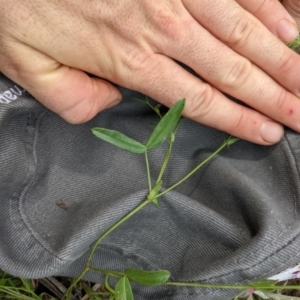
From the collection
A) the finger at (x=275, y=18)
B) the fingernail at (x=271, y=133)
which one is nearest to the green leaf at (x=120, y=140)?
the fingernail at (x=271, y=133)

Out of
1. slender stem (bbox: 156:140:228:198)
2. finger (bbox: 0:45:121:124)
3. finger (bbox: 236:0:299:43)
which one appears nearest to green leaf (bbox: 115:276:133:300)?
slender stem (bbox: 156:140:228:198)

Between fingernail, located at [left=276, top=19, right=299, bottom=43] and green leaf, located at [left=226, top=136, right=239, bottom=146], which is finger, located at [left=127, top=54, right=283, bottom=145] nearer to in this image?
green leaf, located at [left=226, top=136, right=239, bottom=146]

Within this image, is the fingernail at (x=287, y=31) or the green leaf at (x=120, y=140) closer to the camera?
the green leaf at (x=120, y=140)

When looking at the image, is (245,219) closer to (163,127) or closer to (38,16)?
(163,127)

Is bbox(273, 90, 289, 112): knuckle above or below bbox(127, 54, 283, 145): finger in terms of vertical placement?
above

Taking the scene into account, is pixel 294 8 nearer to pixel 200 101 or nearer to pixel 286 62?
pixel 286 62

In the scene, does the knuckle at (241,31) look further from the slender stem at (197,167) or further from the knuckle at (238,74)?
the slender stem at (197,167)

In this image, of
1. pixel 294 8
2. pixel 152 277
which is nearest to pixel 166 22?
pixel 294 8
